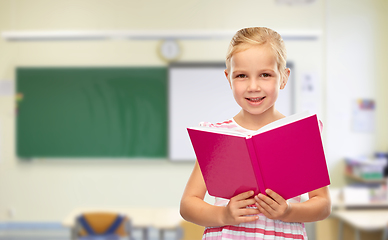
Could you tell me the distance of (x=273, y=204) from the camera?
0.63 m

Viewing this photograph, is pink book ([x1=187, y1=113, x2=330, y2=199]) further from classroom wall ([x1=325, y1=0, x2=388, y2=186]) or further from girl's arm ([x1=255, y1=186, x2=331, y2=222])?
Answer: classroom wall ([x1=325, y1=0, x2=388, y2=186])

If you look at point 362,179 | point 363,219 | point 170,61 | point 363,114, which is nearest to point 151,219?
point 363,219

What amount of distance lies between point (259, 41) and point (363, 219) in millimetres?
2165

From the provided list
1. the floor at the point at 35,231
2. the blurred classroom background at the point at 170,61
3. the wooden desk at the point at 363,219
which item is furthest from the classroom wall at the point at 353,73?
the floor at the point at 35,231

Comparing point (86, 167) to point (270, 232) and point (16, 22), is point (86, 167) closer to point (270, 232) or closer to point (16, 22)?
point (16, 22)

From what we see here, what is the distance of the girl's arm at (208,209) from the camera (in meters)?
0.65

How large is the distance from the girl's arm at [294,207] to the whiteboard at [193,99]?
8.80 ft

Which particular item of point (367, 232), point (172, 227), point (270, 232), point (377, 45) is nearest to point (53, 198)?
point (172, 227)

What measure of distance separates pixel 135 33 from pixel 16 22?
49.7 inches

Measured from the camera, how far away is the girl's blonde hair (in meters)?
0.69

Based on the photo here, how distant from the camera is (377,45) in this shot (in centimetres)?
342

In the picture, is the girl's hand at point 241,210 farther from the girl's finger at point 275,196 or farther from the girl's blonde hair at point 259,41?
the girl's blonde hair at point 259,41

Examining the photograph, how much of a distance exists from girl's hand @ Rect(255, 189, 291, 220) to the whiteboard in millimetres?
2751

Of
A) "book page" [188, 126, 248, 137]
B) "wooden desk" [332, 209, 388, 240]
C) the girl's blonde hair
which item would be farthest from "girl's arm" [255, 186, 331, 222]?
"wooden desk" [332, 209, 388, 240]
